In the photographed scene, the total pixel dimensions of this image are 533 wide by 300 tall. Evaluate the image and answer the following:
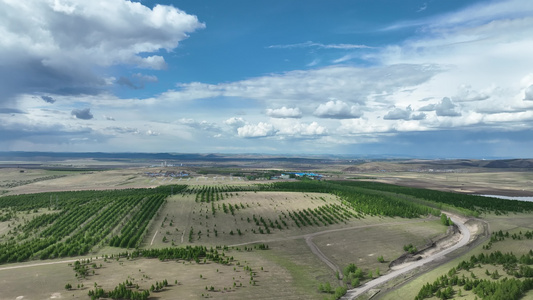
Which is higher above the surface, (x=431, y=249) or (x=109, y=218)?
(x=109, y=218)

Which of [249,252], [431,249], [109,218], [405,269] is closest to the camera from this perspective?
[405,269]

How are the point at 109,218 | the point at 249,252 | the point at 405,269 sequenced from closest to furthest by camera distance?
1. the point at 405,269
2. the point at 249,252
3. the point at 109,218

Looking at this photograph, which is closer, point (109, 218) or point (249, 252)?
point (249, 252)

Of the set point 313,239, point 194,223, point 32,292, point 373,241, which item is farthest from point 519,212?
point 32,292

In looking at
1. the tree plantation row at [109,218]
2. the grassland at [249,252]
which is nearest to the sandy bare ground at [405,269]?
the grassland at [249,252]

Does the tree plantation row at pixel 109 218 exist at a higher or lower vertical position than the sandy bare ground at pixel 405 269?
higher

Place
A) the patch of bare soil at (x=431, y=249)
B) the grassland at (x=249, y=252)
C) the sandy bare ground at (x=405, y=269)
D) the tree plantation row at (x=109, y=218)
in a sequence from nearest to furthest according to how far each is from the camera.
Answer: the grassland at (x=249, y=252) → the sandy bare ground at (x=405, y=269) → the patch of bare soil at (x=431, y=249) → the tree plantation row at (x=109, y=218)

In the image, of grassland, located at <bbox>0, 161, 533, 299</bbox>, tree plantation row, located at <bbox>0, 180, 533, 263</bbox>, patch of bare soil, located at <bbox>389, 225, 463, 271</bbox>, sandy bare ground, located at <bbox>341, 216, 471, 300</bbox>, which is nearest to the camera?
grassland, located at <bbox>0, 161, 533, 299</bbox>

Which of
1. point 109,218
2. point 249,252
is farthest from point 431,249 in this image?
point 109,218

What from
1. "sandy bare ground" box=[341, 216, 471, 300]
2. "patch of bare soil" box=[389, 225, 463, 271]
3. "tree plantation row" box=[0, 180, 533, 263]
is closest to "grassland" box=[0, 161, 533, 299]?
"tree plantation row" box=[0, 180, 533, 263]

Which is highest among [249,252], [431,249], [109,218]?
[109,218]

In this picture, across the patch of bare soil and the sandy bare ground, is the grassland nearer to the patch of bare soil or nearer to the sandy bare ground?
the patch of bare soil

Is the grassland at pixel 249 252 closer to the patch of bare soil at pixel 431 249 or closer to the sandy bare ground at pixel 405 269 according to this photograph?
the patch of bare soil at pixel 431 249

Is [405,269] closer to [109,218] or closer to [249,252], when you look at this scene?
[249,252]
